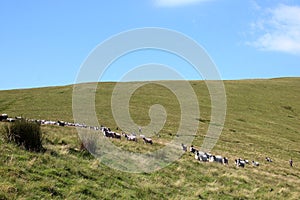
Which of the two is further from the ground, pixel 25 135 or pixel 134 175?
pixel 25 135

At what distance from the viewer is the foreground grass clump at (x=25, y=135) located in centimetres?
1472

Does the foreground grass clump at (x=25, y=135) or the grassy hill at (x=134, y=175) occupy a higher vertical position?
the foreground grass clump at (x=25, y=135)

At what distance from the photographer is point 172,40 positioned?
20.8 meters

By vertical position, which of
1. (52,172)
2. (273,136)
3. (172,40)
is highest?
(172,40)

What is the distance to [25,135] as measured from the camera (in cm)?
1497

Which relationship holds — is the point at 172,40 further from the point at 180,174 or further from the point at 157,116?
the point at 157,116

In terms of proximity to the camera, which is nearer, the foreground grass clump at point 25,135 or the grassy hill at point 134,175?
the grassy hill at point 134,175

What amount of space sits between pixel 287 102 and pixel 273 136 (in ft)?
108

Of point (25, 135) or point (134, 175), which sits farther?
point (134, 175)

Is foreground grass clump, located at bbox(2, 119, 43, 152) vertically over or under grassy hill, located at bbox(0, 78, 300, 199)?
over

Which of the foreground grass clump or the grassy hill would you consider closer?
the grassy hill

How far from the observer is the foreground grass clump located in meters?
14.7

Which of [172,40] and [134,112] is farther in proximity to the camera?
[134,112]

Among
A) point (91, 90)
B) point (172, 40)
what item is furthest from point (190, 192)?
point (91, 90)
